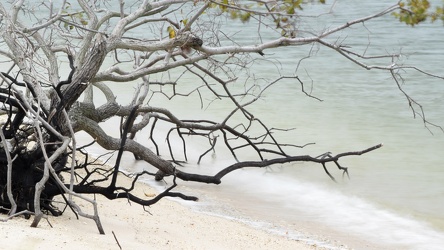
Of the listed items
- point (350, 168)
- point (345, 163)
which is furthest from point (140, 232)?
point (345, 163)

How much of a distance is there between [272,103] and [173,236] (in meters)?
8.33

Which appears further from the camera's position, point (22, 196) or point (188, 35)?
point (188, 35)

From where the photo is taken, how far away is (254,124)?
11.8 meters

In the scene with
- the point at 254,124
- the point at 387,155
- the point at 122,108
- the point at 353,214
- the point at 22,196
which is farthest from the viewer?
the point at 254,124

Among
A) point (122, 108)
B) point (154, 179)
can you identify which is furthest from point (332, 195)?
point (122, 108)

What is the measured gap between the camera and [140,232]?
16.1ft

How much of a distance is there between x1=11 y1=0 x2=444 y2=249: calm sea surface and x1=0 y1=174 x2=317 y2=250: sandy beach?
1.81ft

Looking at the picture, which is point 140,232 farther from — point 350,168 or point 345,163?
point 345,163

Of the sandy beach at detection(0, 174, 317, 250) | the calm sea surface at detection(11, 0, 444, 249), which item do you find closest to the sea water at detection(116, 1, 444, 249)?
the calm sea surface at detection(11, 0, 444, 249)

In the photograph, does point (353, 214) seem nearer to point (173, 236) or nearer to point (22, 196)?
point (173, 236)

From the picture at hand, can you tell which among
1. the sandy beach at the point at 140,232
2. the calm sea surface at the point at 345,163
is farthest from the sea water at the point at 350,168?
the sandy beach at the point at 140,232

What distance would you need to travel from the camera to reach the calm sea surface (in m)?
7.00

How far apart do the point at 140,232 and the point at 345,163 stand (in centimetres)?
493

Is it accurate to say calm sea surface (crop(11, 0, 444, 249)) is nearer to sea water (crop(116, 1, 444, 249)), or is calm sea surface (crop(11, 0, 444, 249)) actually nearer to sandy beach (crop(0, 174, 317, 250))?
sea water (crop(116, 1, 444, 249))
